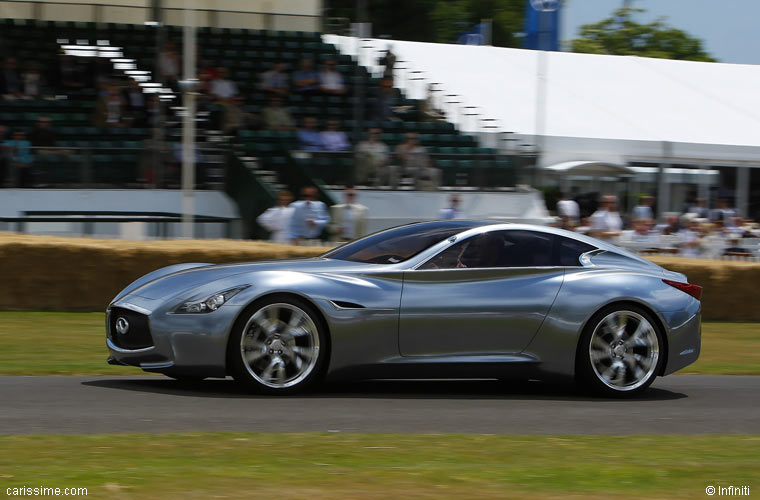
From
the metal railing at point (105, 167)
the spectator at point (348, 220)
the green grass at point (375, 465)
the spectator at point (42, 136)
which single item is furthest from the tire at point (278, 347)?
the spectator at point (42, 136)

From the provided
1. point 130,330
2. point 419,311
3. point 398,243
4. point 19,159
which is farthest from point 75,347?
point 19,159

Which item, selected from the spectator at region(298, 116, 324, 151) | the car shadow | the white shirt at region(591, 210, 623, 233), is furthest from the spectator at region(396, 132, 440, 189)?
the car shadow

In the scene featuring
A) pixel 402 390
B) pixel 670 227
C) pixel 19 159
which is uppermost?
pixel 19 159

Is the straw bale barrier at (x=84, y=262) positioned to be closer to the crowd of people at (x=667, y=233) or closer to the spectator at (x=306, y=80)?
the crowd of people at (x=667, y=233)

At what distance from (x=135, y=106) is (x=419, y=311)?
13653 millimetres

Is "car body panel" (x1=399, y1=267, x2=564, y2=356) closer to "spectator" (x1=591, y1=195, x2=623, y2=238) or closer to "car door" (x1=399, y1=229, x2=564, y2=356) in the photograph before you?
"car door" (x1=399, y1=229, x2=564, y2=356)

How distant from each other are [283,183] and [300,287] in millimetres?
11460

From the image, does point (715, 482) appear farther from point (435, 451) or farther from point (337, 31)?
point (337, 31)

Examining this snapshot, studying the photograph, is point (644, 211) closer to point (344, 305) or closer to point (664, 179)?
point (664, 179)

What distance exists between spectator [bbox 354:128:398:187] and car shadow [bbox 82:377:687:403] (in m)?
10.2

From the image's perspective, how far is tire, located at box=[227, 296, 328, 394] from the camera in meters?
7.27

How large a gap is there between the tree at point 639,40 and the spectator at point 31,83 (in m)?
59.8

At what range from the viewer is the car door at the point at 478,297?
7598 mm

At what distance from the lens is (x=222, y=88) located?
68.5ft
